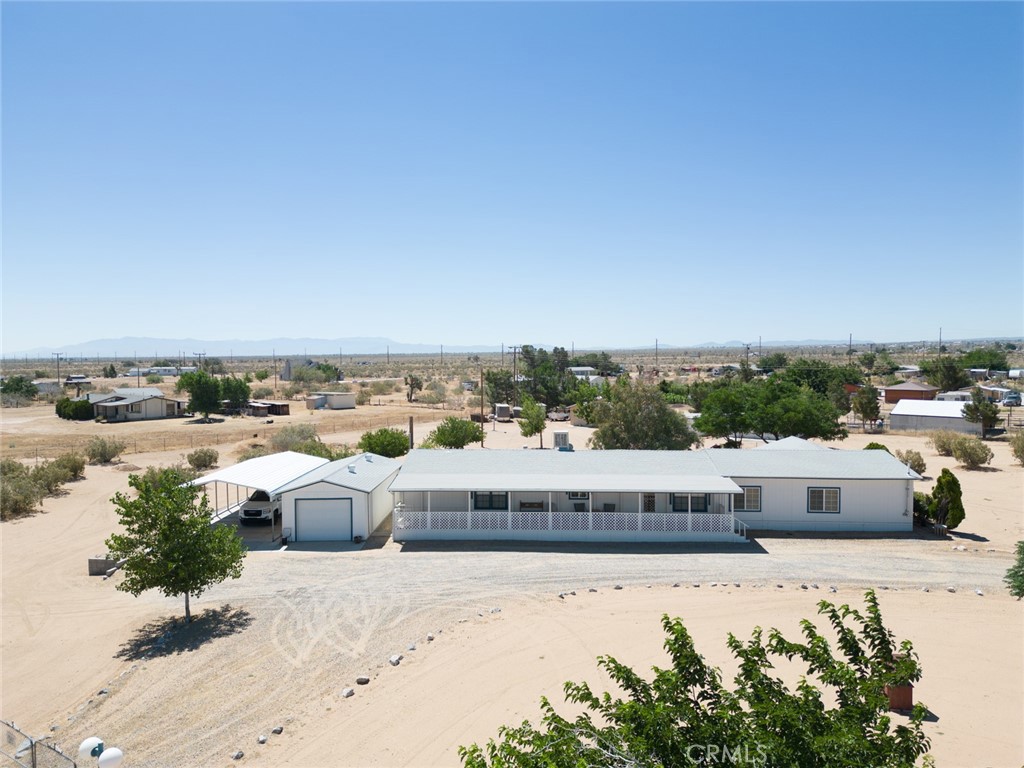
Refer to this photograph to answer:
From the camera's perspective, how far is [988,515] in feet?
97.3

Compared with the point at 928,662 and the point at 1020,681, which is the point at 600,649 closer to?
the point at 928,662

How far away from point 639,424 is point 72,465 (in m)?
32.1

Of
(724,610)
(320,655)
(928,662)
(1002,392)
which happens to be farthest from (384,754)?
(1002,392)

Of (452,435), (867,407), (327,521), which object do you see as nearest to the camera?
(327,521)

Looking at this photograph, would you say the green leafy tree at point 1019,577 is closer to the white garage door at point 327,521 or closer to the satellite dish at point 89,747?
the satellite dish at point 89,747

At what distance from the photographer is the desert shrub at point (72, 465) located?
3841cm

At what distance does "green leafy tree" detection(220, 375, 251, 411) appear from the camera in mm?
73125

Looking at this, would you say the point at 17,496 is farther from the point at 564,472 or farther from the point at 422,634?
the point at 564,472

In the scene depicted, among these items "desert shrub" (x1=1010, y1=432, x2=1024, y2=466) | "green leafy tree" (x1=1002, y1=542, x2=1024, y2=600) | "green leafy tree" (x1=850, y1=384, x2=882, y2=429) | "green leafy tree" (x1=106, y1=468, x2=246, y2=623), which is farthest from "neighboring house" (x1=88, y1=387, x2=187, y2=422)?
"desert shrub" (x1=1010, y1=432, x2=1024, y2=466)

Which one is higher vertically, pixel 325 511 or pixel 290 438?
pixel 325 511

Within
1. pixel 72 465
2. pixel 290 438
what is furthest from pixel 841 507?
pixel 72 465

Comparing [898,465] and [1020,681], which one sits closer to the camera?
[1020,681]

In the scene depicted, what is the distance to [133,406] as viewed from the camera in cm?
6988

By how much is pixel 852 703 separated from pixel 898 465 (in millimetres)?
24084
